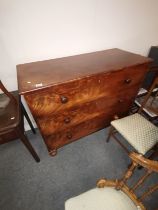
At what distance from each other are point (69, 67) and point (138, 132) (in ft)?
3.34

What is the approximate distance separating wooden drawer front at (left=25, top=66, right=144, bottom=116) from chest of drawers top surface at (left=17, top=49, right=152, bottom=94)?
0.17ft

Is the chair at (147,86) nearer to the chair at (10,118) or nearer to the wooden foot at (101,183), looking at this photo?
the wooden foot at (101,183)

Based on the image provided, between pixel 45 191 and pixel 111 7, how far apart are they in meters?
2.20

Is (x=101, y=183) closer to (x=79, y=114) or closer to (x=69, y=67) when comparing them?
(x=79, y=114)

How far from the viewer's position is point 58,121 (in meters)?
1.36

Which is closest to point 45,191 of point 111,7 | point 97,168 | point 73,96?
point 97,168

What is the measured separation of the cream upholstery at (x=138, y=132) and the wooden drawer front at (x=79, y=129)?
25 cm

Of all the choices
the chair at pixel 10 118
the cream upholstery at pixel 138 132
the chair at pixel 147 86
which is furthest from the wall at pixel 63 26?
the cream upholstery at pixel 138 132

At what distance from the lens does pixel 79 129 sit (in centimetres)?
166

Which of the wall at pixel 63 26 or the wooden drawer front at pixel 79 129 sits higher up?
the wall at pixel 63 26

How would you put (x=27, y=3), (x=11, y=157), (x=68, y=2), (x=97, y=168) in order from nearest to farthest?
(x=27, y=3) → (x=68, y=2) → (x=97, y=168) → (x=11, y=157)

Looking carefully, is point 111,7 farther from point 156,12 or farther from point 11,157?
point 11,157

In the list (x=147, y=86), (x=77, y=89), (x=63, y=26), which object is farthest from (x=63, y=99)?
(x=147, y=86)

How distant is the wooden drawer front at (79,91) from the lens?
108 cm
